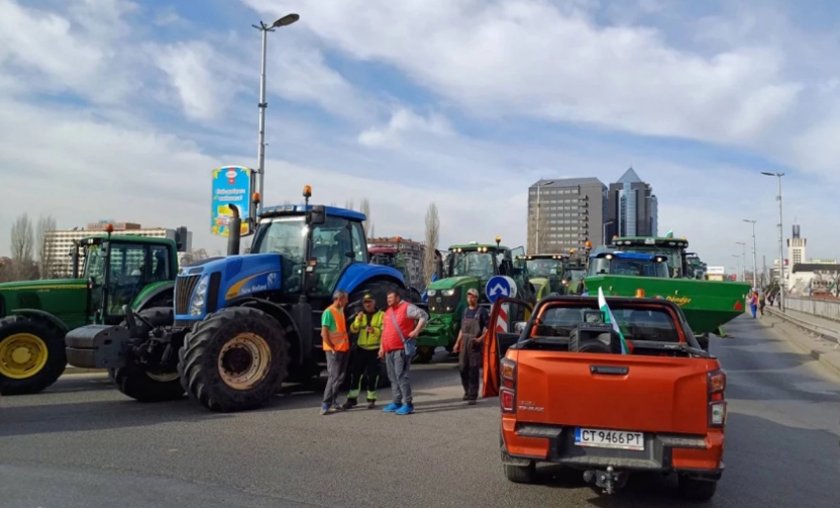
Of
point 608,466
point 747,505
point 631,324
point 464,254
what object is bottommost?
point 747,505

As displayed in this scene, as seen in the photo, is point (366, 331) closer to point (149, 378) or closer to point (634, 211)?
point (149, 378)

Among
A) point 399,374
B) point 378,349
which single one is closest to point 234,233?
point 378,349

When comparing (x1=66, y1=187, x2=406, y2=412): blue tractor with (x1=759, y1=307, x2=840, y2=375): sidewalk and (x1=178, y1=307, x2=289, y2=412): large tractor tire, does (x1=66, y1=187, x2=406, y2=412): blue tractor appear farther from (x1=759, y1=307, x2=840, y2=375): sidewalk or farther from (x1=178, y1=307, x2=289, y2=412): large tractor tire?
(x1=759, y1=307, x2=840, y2=375): sidewalk

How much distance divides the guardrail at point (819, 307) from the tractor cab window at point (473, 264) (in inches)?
1014

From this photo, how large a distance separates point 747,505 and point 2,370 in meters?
10.6

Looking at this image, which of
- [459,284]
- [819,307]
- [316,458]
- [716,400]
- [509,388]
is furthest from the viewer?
[819,307]

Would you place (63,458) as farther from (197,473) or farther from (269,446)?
(269,446)

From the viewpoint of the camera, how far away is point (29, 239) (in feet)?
177

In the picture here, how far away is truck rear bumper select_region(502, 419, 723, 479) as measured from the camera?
5.01m

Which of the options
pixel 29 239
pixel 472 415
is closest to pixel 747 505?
pixel 472 415

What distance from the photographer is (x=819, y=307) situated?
41.6 meters

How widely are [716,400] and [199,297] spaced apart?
726cm

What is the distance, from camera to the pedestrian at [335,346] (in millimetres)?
9539

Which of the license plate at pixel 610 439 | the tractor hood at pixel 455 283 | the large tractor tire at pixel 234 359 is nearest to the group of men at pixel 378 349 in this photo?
the large tractor tire at pixel 234 359
